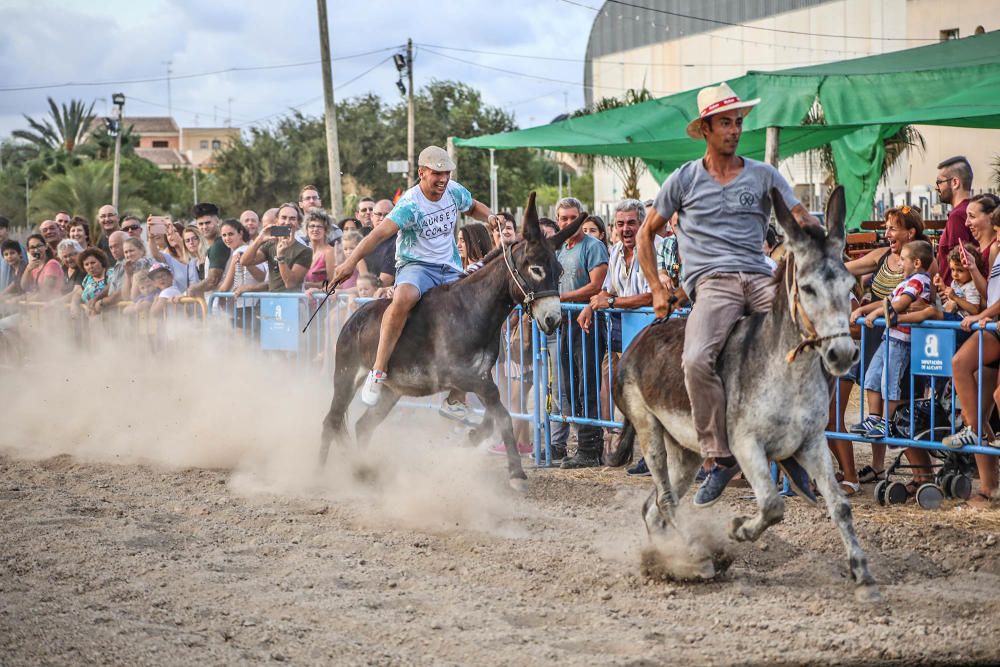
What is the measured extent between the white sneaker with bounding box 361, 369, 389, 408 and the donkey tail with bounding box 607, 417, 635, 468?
7.65 ft

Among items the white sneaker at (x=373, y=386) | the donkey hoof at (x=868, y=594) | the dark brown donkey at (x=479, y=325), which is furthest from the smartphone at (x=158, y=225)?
the donkey hoof at (x=868, y=594)

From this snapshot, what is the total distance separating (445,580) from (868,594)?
7.17 feet

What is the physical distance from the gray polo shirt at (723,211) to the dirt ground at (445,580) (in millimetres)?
1705

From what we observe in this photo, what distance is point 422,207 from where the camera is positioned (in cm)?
862

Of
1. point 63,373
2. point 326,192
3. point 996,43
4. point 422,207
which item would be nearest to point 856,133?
point 996,43

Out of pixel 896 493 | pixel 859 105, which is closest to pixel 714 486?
pixel 896 493

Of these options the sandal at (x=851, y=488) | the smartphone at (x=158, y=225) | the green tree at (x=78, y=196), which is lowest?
the sandal at (x=851, y=488)

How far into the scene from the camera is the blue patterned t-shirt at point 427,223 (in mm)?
8570

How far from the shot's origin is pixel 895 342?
7680 millimetres

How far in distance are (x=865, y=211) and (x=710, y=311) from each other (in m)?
7.28

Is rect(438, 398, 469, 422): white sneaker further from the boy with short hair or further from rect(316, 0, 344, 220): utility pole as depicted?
rect(316, 0, 344, 220): utility pole

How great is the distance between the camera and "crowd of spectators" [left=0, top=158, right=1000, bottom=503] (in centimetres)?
766

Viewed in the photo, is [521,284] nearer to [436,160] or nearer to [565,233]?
[565,233]

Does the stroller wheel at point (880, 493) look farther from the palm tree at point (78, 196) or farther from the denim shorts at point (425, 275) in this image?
the palm tree at point (78, 196)
